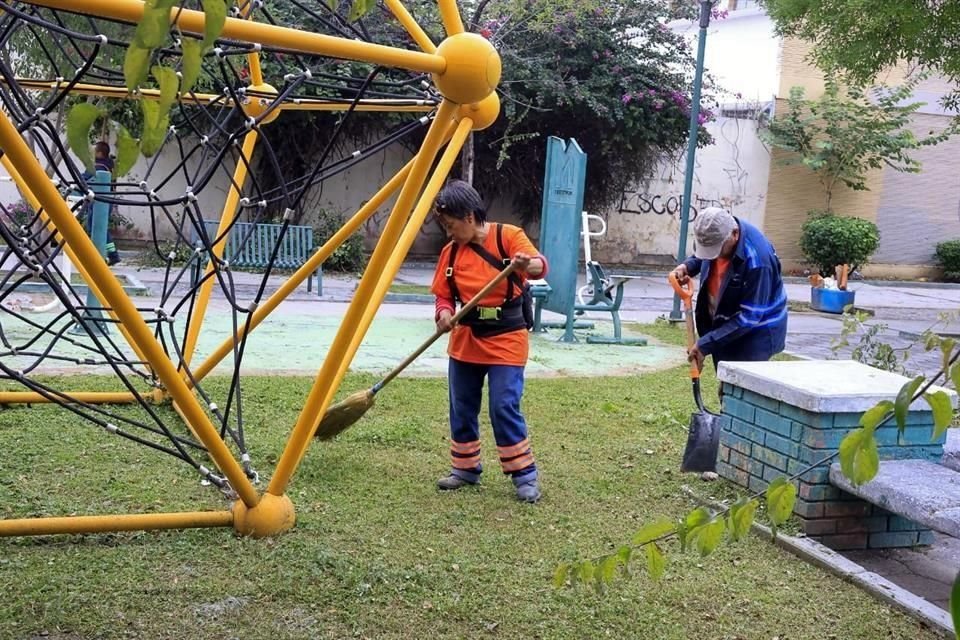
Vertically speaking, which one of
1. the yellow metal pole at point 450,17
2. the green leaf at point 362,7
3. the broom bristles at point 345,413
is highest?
the yellow metal pole at point 450,17

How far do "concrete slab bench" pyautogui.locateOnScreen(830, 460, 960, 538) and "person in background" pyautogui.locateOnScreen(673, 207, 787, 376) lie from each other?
1.01 metres

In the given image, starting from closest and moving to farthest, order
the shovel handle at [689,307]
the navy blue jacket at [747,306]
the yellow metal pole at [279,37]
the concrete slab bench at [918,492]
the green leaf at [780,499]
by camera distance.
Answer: the green leaf at [780,499], the yellow metal pole at [279,37], the concrete slab bench at [918,492], the navy blue jacket at [747,306], the shovel handle at [689,307]

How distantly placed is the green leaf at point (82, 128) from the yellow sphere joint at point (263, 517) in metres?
2.74

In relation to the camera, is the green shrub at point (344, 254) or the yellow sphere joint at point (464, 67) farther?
the green shrub at point (344, 254)

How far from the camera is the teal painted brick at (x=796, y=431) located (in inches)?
161

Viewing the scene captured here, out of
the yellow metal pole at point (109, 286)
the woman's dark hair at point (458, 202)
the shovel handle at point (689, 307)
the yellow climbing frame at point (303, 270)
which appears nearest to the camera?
the yellow metal pole at point (109, 286)

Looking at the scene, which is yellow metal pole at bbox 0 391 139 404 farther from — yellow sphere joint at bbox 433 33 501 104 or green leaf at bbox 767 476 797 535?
green leaf at bbox 767 476 797 535

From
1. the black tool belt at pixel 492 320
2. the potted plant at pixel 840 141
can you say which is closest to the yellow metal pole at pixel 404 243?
the black tool belt at pixel 492 320

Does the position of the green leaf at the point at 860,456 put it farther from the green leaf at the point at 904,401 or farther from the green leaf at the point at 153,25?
the green leaf at the point at 153,25

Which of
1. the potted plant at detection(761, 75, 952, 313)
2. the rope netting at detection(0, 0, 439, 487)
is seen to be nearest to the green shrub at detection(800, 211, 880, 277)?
the potted plant at detection(761, 75, 952, 313)

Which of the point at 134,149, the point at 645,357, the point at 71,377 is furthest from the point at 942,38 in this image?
the point at 134,149

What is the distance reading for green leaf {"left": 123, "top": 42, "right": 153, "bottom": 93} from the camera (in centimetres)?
101

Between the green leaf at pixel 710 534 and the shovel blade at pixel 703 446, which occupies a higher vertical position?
the green leaf at pixel 710 534

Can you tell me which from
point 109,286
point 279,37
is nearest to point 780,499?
point 279,37
